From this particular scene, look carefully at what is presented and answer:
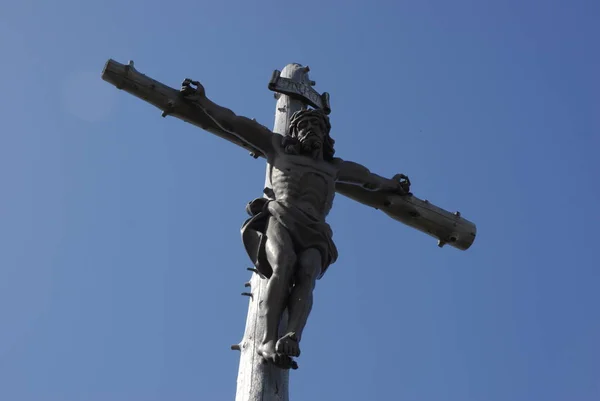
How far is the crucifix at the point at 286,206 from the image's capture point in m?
5.47

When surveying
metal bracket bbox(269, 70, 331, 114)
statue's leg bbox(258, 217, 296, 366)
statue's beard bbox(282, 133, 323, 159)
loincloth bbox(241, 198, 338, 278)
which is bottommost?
statue's leg bbox(258, 217, 296, 366)

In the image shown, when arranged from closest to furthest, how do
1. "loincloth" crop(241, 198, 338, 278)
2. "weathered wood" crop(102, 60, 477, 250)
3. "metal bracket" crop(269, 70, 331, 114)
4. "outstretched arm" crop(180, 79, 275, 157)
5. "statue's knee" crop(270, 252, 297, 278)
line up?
"statue's knee" crop(270, 252, 297, 278) → "loincloth" crop(241, 198, 338, 278) → "outstretched arm" crop(180, 79, 275, 157) → "weathered wood" crop(102, 60, 477, 250) → "metal bracket" crop(269, 70, 331, 114)

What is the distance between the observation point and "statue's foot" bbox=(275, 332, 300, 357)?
518 cm

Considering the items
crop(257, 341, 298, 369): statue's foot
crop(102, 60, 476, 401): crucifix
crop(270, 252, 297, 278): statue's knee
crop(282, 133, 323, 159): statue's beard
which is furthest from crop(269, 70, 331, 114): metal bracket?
crop(257, 341, 298, 369): statue's foot

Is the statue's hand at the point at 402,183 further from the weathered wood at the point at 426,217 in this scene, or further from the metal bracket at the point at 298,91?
the metal bracket at the point at 298,91

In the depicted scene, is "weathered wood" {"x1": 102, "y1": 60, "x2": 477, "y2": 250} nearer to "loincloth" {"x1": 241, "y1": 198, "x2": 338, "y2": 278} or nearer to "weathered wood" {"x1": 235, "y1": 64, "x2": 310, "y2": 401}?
"loincloth" {"x1": 241, "y1": 198, "x2": 338, "y2": 278}

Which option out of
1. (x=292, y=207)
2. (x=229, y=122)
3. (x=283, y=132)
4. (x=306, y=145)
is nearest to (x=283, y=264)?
(x=292, y=207)

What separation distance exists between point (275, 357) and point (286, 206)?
1146 mm

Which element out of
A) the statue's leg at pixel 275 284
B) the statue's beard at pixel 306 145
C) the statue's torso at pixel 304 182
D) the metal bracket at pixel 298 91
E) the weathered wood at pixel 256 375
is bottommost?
the weathered wood at pixel 256 375

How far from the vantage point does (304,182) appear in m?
6.25

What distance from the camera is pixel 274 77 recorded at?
7875mm

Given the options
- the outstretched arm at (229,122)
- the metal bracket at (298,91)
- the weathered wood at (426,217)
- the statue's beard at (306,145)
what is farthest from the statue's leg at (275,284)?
the metal bracket at (298,91)

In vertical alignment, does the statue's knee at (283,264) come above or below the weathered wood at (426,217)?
below

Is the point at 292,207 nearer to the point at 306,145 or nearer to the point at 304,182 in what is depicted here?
the point at 304,182
